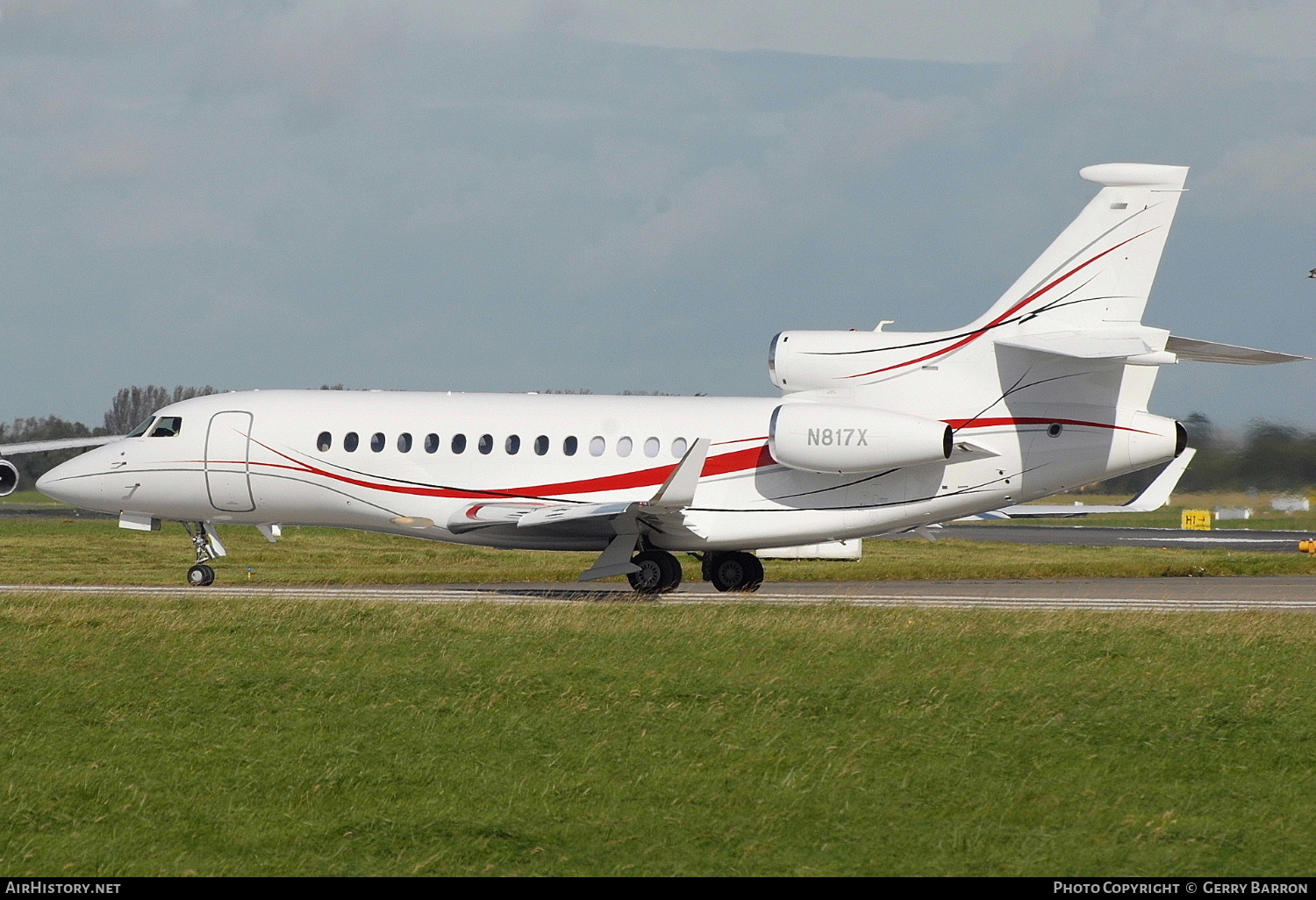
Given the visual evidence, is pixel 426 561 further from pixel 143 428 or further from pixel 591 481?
Result: pixel 591 481

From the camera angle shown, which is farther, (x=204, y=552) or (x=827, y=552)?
(x=827, y=552)

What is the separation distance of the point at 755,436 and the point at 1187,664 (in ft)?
35.9

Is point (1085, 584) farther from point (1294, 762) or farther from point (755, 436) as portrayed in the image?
point (1294, 762)

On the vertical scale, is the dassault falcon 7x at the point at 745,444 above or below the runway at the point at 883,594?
above

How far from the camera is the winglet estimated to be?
23.4 meters

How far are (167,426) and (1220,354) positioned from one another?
1950 cm

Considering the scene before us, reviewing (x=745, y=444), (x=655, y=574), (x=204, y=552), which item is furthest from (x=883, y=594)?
(x=204, y=552)

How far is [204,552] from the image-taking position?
2869 centimetres

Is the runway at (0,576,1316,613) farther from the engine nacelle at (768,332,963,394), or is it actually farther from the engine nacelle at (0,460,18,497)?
the engine nacelle at (0,460,18,497)

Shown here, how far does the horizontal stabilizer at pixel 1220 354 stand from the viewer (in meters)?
21.9

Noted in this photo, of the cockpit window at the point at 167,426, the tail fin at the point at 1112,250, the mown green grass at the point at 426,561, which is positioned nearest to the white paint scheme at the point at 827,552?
the mown green grass at the point at 426,561

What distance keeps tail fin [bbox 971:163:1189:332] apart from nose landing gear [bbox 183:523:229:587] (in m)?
16.4

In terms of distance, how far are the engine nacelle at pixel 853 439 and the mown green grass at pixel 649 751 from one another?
6.55 metres

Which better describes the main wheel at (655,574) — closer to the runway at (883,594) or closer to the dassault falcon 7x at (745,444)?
the dassault falcon 7x at (745,444)
